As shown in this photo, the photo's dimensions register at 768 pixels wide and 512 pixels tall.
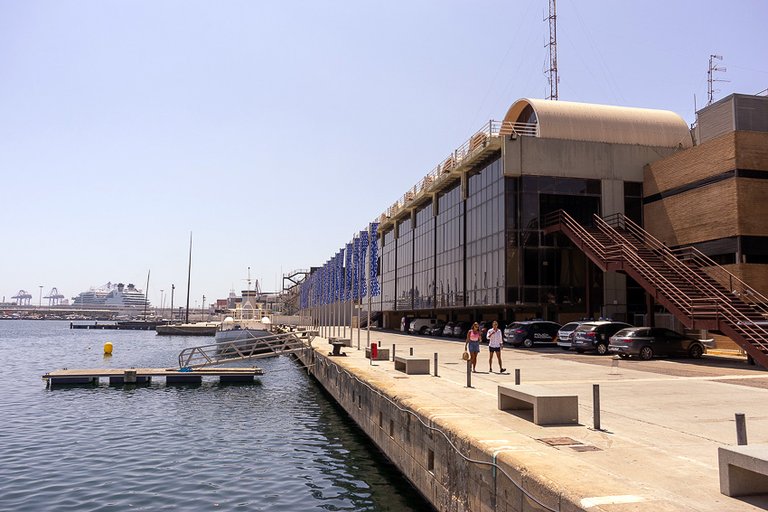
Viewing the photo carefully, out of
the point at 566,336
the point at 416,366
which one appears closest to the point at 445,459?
the point at 416,366

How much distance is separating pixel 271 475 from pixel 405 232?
58724mm

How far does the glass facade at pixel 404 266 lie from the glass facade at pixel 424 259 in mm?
1809

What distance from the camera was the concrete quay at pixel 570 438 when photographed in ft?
22.3

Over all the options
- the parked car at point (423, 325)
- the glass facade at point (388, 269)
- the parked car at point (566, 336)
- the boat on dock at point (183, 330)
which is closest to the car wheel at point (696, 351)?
the parked car at point (566, 336)

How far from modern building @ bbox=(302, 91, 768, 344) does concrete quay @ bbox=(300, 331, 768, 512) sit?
17507 millimetres

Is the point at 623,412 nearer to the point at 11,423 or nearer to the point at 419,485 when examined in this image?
the point at 419,485

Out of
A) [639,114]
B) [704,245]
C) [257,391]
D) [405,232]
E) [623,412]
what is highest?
[639,114]

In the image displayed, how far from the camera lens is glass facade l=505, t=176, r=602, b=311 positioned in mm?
42469

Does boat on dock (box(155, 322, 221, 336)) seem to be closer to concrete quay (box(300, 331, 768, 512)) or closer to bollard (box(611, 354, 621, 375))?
concrete quay (box(300, 331, 768, 512))

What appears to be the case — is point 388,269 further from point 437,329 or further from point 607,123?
point 607,123

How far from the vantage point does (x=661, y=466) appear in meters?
8.02

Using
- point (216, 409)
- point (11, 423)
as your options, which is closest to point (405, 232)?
point (216, 409)

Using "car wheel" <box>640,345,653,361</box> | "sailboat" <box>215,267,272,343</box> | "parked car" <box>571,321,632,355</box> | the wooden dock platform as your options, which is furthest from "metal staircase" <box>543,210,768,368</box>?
"sailboat" <box>215,267,272,343</box>

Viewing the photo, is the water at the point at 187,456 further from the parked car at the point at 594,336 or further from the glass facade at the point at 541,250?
the glass facade at the point at 541,250
